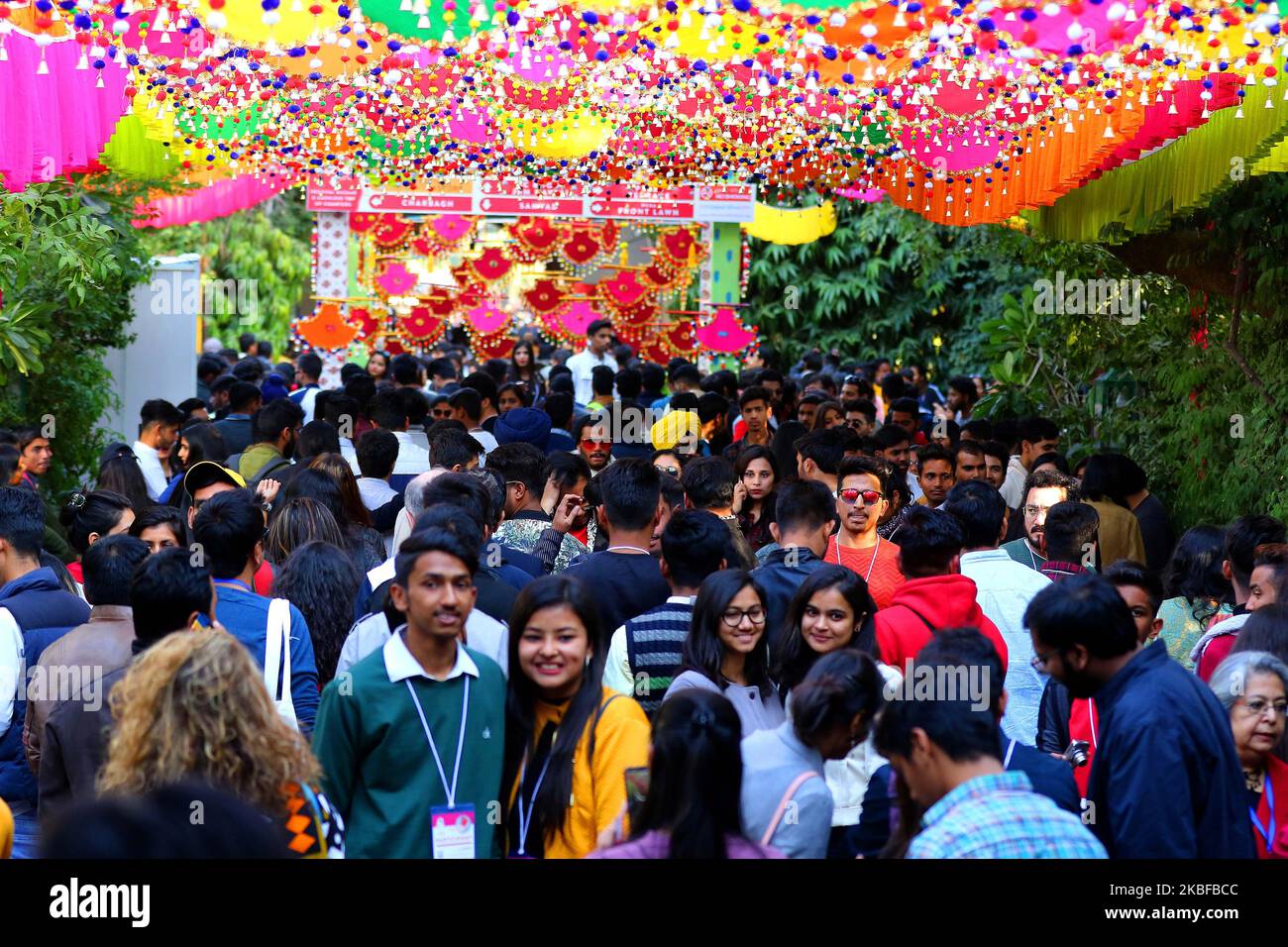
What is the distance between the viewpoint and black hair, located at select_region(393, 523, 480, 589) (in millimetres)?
3951

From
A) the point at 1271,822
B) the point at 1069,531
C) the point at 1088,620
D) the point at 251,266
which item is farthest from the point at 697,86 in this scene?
the point at 251,266

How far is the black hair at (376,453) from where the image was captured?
723 centimetres

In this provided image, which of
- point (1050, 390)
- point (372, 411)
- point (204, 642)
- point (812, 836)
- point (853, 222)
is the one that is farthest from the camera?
point (853, 222)

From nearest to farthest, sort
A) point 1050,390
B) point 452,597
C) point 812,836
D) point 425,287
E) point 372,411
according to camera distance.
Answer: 1. point 812,836
2. point 452,597
3. point 372,411
4. point 1050,390
5. point 425,287

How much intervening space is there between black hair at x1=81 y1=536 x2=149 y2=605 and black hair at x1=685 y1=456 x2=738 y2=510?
2409 mm

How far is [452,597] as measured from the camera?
385 centimetres

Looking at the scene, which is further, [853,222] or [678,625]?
[853,222]

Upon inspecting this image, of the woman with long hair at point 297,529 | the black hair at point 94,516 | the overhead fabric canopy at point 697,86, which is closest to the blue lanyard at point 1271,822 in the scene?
the woman with long hair at point 297,529
